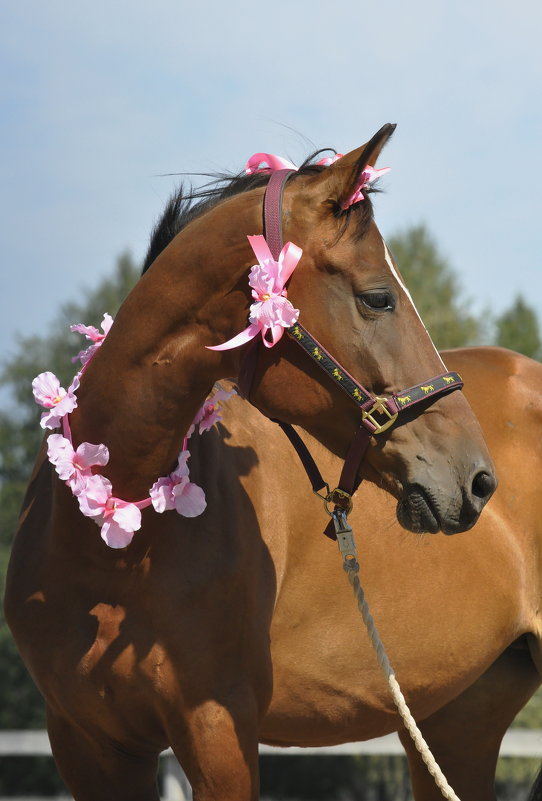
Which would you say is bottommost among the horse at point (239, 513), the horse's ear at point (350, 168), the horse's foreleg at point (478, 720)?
the horse's foreleg at point (478, 720)

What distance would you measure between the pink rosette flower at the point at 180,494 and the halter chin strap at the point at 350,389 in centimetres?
32

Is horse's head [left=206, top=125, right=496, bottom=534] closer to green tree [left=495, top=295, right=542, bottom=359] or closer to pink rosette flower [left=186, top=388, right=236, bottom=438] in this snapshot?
pink rosette flower [left=186, top=388, right=236, bottom=438]

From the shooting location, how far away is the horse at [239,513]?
2.77 metres

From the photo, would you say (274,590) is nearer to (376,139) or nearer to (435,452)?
(435,452)

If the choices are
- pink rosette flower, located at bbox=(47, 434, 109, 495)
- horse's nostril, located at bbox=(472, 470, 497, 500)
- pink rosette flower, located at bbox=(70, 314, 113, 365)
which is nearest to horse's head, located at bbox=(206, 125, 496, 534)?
horse's nostril, located at bbox=(472, 470, 497, 500)

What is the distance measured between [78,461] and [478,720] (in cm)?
258

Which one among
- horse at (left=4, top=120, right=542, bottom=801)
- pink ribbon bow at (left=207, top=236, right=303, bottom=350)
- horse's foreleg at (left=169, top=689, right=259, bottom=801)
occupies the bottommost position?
horse's foreleg at (left=169, top=689, right=259, bottom=801)

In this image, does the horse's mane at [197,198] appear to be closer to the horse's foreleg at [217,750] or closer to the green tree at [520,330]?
the horse's foreleg at [217,750]

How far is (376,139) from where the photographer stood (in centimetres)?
266

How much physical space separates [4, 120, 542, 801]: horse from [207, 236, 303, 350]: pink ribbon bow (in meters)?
0.03

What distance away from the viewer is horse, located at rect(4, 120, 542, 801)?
109 inches

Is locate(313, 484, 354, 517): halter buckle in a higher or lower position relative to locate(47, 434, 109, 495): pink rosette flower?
higher

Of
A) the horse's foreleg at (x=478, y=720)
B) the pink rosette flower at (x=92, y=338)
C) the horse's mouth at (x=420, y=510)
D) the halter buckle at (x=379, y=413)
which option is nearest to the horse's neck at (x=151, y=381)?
the pink rosette flower at (x=92, y=338)

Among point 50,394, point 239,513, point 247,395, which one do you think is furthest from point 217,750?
point 50,394
